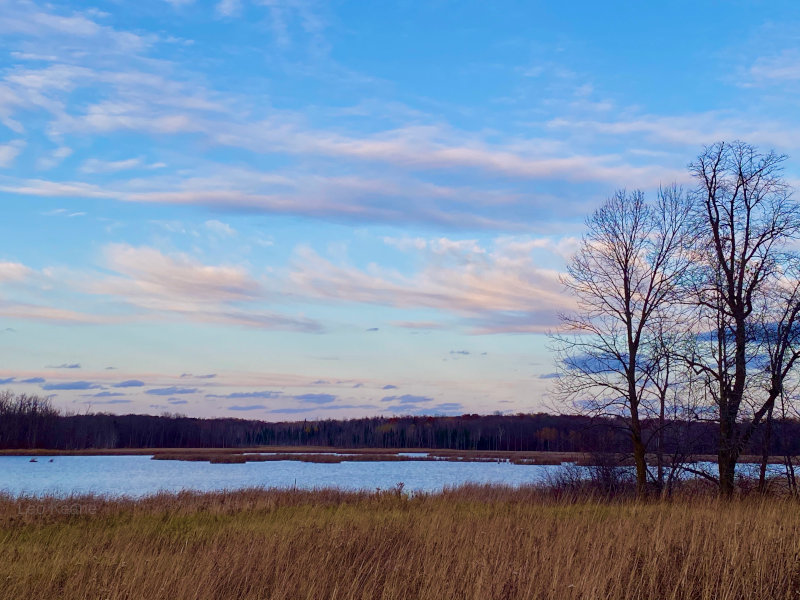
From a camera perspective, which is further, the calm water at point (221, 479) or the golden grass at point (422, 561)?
the calm water at point (221, 479)

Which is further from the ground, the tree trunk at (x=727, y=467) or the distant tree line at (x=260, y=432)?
the tree trunk at (x=727, y=467)

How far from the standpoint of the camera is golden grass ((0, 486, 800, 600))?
21.7ft

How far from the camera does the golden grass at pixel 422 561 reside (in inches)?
260

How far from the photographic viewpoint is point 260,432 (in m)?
157

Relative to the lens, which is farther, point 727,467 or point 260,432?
point 260,432

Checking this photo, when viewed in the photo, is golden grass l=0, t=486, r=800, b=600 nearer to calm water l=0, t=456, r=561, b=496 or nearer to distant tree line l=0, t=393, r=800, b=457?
calm water l=0, t=456, r=561, b=496

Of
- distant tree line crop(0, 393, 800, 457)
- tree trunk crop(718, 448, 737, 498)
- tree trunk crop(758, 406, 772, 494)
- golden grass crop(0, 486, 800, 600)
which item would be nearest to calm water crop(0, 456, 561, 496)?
tree trunk crop(718, 448, 737, 498)

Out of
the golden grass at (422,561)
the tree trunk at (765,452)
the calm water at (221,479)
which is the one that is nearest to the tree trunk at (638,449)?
the tree trunk at (765,452)

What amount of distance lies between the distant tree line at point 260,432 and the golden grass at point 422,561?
270 ft

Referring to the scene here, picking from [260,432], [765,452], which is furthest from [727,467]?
[260,432]

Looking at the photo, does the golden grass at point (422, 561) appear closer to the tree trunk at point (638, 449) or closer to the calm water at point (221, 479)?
the tree trunk at point (638, 449)

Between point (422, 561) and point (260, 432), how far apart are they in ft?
509

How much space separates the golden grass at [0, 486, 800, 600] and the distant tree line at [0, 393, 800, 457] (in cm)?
8223

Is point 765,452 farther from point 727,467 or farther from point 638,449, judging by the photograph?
point 638,449
